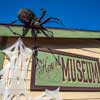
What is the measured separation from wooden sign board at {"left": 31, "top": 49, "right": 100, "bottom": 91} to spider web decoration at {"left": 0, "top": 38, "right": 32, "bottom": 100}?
0.54 feet

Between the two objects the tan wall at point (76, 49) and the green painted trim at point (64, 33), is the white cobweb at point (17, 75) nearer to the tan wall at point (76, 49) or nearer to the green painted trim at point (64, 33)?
the tan wall at point (76, 49)

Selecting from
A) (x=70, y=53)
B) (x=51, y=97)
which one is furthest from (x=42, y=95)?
(x=70, y=53)

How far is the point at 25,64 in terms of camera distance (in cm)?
379

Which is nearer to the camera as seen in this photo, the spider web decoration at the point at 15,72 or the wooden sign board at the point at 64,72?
the spider web decoration at the point at 15,72

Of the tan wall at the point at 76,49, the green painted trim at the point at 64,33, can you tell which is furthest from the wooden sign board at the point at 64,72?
the green painted trim at the point at 64,33

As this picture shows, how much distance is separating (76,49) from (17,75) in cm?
136

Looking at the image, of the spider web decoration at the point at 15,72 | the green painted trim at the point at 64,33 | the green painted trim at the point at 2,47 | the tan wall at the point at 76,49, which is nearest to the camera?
the spider web decoration at the point at 15,72

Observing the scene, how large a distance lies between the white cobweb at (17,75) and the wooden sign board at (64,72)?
0.46 ft

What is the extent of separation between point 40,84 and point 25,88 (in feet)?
0.89

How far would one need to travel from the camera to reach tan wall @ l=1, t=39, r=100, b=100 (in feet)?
12.9

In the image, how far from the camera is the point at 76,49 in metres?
4.40

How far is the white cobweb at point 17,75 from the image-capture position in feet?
11.5

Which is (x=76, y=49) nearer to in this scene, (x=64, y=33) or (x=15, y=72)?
(x=64, y=33)

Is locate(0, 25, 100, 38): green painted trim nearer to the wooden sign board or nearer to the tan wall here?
the tan wall
